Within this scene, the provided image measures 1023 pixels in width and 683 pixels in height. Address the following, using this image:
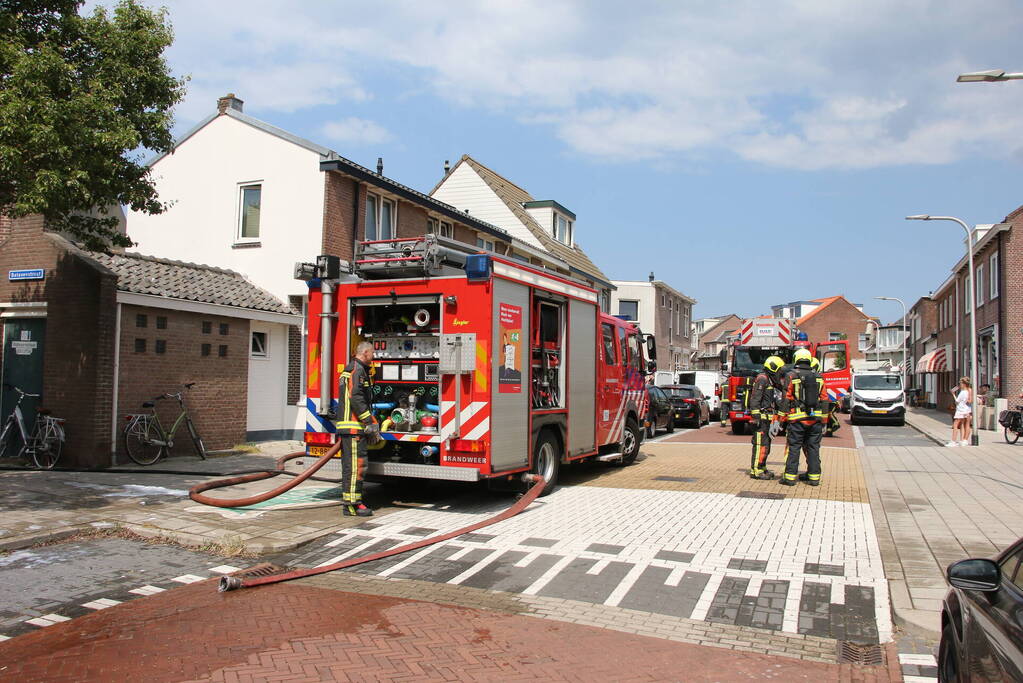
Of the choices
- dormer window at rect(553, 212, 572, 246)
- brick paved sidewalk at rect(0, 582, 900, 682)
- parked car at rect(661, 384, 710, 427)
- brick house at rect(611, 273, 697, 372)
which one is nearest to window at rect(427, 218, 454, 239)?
parked car at rect(661, 384, 710, 427)

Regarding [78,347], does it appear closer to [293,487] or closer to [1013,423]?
[293,487]

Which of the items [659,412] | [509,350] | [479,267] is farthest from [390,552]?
[659,412]

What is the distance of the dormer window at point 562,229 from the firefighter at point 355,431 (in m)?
25.9

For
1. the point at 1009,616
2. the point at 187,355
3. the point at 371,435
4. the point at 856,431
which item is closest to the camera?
the point at 1009,616

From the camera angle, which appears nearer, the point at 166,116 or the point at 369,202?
the point at 166,116

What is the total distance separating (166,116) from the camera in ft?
32.2

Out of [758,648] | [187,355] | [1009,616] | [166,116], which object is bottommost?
[758,648]

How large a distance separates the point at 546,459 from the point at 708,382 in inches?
943

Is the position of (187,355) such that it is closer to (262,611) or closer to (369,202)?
(369,202)

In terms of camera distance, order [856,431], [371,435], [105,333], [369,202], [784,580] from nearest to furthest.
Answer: [784,580]
[371,435]
[105,333]
[369,202]
[856,431]

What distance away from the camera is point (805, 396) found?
11.2 metres

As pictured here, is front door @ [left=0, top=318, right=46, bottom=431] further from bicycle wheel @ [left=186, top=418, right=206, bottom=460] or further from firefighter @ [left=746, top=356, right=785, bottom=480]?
firefighter @ [left=746, top=356, right=785, bottom=480]

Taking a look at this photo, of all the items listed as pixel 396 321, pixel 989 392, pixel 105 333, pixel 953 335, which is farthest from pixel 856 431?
pixel 105 333

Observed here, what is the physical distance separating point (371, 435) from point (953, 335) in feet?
127
